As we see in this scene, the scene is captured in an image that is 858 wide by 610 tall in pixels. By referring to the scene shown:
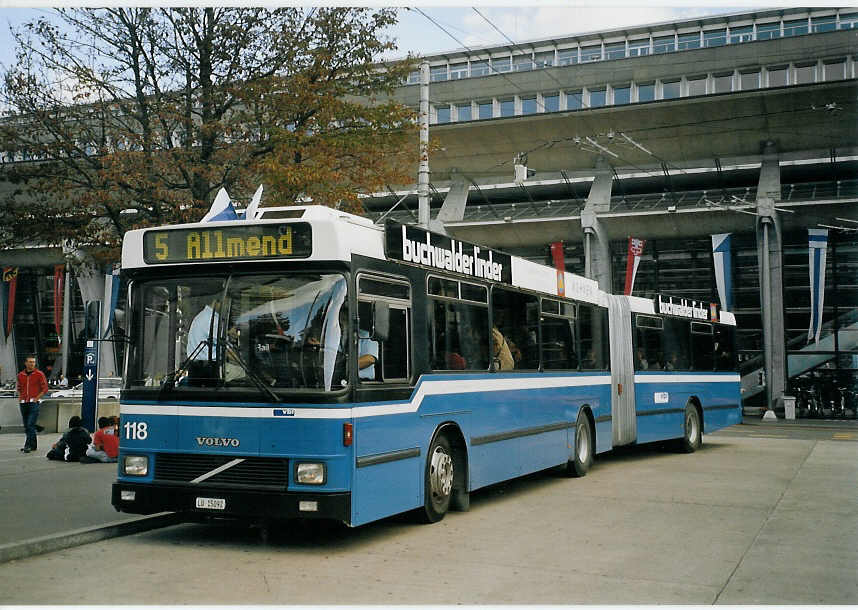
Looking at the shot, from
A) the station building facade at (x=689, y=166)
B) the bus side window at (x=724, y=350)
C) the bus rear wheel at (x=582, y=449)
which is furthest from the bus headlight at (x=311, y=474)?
the station building facade at (x=689, y=166)

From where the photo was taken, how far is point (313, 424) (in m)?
8.16

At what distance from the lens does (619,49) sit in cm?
4266

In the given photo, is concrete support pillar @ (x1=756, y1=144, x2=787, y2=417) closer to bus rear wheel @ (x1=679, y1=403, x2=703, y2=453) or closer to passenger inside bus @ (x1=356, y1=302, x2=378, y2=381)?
bus rear wheel @ (x1=679, y1=403, x2=703, y2=453)

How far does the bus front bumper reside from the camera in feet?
26.6

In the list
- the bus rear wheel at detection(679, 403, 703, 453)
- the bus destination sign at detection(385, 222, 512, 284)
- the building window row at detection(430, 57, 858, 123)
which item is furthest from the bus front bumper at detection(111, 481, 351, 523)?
the building window row at detection(430, 57, 858, 123)

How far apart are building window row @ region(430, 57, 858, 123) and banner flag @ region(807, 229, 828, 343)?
619 cm

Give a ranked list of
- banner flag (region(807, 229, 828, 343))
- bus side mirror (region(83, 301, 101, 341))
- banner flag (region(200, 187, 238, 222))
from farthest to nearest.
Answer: banner flag (region(807, 229, 828, 343)) → banner flag (region(200, 187, 238, 222)) → bus side mirror (region(83, 301, 101, 341))

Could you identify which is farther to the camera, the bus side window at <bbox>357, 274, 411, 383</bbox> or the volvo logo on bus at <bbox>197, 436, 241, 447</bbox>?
the bus side window at <bbox>357, 274, 411, 383</bbox>

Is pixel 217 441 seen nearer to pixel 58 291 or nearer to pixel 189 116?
pixel 189 116

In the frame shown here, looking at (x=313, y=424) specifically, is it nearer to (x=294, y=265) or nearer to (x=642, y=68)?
(x=294, y=265)

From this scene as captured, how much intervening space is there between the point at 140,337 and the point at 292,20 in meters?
8.71

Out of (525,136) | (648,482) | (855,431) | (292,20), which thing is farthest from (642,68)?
(648,482)

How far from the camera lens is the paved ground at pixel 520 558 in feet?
22.6

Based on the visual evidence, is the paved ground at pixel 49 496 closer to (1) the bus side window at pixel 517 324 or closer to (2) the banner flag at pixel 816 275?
(1) the bus side window at pixel 517 324
